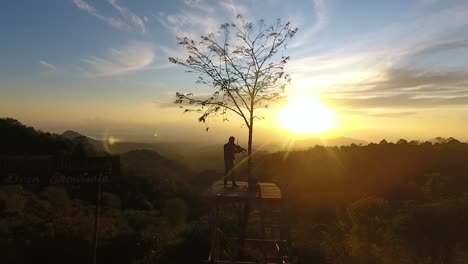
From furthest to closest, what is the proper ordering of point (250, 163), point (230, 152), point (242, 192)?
point (250, 163), point (230, 152), point (242, 192)

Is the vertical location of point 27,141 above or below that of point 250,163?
above

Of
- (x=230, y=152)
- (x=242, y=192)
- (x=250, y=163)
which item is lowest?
(x=242, y=192)

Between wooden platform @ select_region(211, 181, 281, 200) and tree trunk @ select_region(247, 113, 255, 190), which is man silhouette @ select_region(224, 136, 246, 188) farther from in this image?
tree trunk @ select_region(247, 113, 255, 190)

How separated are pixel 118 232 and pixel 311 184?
3143 cm

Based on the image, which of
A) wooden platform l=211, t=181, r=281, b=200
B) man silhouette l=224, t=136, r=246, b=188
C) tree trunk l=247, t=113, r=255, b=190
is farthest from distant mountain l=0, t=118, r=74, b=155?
wooden platform l=211, t=181, r=281, b=200

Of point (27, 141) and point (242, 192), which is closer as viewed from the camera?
point (242, 192)

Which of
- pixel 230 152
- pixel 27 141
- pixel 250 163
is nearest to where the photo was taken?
pixel 230 152

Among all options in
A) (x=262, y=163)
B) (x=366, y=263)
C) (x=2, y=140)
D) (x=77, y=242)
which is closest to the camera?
(x=366, y=263)

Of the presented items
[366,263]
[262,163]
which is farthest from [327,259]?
[262,163]

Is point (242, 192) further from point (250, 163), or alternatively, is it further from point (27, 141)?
point (27, 141)

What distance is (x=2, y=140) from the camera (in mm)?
40031

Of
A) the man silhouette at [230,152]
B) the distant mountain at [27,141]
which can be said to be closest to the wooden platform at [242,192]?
the man silhouette at [230,152]

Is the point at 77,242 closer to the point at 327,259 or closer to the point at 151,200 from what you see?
the point at 327,259

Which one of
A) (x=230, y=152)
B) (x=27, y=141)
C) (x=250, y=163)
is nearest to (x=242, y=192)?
(x=230, y=152)
